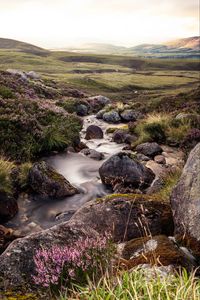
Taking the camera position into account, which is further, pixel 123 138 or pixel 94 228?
pixel 123 138

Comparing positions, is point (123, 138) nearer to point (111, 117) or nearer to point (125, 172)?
point (125, 172)

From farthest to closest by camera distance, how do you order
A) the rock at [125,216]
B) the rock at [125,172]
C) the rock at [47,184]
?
the rock at [125,172]
the rock at [47,184]
the rock at [125,216]

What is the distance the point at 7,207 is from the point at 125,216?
507 centimetres

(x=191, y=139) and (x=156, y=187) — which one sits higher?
(x=191, y=139)

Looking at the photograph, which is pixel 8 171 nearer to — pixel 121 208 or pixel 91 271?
pixel 121 208

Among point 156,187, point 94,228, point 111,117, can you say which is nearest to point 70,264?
point 94,228

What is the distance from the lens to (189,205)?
6785 mm

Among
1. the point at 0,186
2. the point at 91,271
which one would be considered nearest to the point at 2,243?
the point at 0,186

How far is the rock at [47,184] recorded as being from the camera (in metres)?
13.4

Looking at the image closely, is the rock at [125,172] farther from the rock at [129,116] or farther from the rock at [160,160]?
the rock at [129,116]

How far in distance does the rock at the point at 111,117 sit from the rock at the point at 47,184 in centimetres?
2093

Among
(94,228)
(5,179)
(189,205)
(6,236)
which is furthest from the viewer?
(5,179)

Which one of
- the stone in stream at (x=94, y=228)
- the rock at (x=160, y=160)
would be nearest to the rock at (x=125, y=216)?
the stone in stream at (x=94, y=228)

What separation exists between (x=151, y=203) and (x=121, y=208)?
72 centimetres
